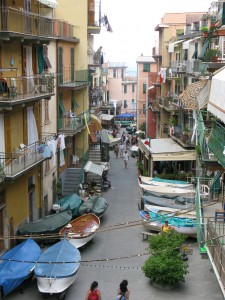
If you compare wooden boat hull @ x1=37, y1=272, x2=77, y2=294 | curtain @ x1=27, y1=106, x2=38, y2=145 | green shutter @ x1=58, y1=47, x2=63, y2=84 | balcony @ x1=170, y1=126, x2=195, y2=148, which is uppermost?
green shutter @ x1=58, y1=47, x2=63, y2=84

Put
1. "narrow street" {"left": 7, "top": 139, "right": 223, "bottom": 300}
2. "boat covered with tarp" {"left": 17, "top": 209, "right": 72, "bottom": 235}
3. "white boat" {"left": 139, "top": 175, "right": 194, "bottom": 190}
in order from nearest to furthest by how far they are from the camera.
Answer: "narrow street" {"left": 7, "top": 139, "right": 223, "bottom": 300} < "boat covered with tarp" {"left": 17, "top": 209, "right": 72, "bottom": 235} < "white boat" {"left": 139, "top": 175, "right": 194, "bottom": 190}

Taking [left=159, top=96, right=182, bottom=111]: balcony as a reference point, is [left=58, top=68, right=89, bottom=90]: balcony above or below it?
above

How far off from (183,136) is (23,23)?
18.4 m

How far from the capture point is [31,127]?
2561 cm

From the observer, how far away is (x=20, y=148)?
76.9ft

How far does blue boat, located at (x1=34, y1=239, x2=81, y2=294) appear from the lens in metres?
17.8

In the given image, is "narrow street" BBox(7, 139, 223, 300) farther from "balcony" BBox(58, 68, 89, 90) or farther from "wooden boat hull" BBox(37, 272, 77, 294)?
"balcony" BBox(58, 68, 89, 90)

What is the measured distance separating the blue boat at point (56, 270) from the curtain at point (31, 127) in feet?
24.3

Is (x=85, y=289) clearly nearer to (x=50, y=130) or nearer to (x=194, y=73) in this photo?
(x=50, y=130)

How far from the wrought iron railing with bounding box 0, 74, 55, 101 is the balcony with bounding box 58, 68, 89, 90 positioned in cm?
826

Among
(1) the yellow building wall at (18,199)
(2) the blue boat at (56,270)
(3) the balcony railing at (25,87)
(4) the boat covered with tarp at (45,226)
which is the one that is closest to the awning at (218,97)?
(2) the blue boat at (56,270)

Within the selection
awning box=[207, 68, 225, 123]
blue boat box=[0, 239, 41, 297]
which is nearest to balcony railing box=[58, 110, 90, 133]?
blue boat box=[0, 239, 41, 297]

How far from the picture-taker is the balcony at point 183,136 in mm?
37250

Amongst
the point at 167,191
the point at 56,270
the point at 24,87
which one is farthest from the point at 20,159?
the point at 167,191
